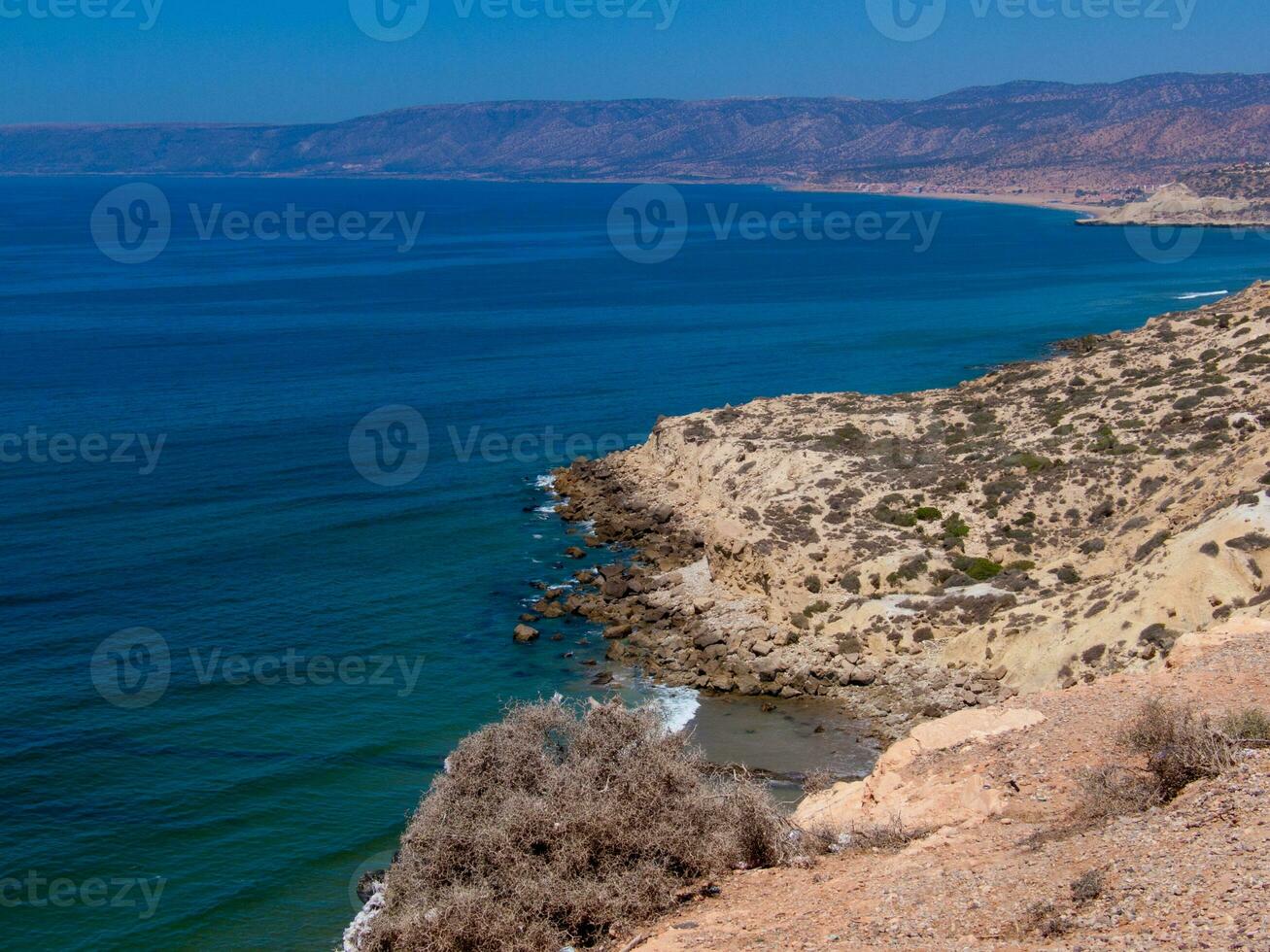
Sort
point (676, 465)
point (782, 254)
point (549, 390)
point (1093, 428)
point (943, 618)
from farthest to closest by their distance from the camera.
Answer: point (782, 254)
point (549, 390)
point (676, 465)
point (1093, 428)
point (943, 618)

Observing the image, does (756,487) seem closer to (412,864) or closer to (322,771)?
(322,771)

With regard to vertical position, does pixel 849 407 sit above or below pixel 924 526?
above

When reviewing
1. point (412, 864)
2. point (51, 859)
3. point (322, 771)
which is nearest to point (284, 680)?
point (322, 771)

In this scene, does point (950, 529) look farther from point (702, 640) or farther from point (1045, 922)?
point (1045, 922)

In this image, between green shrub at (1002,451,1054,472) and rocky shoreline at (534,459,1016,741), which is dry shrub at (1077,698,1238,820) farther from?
green shrub at (1002,451,1054,472)

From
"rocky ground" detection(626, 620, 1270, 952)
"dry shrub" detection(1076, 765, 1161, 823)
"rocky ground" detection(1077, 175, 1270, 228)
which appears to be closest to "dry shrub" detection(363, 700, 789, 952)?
"rocky ground" detection(626, 620, 1270, 952)

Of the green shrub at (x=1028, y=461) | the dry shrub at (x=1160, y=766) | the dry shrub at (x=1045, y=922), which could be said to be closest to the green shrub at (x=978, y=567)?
the green shrub at (x=1028, y=461)
